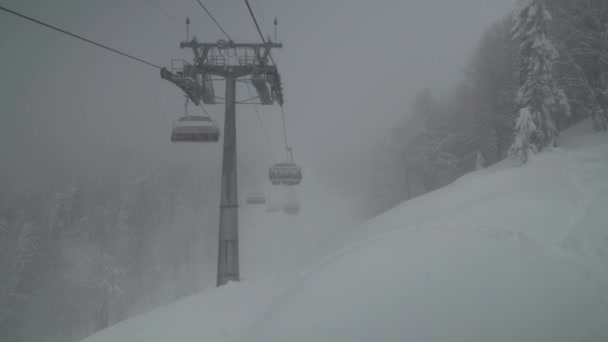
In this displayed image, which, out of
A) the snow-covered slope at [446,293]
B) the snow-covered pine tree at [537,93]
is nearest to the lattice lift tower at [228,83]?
the snow-covered slope at [446,293]

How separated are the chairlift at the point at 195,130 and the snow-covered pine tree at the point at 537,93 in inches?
596

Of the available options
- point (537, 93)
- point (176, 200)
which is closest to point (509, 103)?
point (537, 93)

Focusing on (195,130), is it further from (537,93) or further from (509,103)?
(509,103)

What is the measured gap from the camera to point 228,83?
31.9 ft

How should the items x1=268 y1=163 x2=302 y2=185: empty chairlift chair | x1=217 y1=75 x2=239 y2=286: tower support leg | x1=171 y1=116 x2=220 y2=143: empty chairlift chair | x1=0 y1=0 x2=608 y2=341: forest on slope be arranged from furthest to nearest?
x1=0 y1=0 x2=608 y2=341: forest on slope < x1=268 y1=163 x2=302 y2=185: empty chairlift chair < x1=171 y1=116 x2=220 y2=143: empty chairlift chair < x1=217 y1=75 x2=239 y2=286: tower support leg

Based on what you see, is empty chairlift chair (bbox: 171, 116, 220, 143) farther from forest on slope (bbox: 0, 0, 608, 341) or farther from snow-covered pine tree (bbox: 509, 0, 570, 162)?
forest on slope (bbox: 0, 0, 608, 341)

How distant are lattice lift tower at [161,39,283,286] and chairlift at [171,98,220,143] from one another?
0.54m

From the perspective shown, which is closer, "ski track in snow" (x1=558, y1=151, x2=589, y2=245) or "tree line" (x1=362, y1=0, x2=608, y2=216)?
"ski track in snow" (x1=558, y1=151, x2=589, y2=245)

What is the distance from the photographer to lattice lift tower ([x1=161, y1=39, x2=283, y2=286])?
893 cm

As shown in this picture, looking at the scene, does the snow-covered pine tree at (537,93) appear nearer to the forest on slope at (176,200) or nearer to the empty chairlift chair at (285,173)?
the forest on slope at (176,200)

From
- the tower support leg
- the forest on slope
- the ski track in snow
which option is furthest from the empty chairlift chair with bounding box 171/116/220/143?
the forest on slope

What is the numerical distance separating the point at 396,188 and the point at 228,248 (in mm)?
25165

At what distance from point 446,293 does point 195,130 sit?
8787mm

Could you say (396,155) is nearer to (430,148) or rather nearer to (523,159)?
(430,148)
